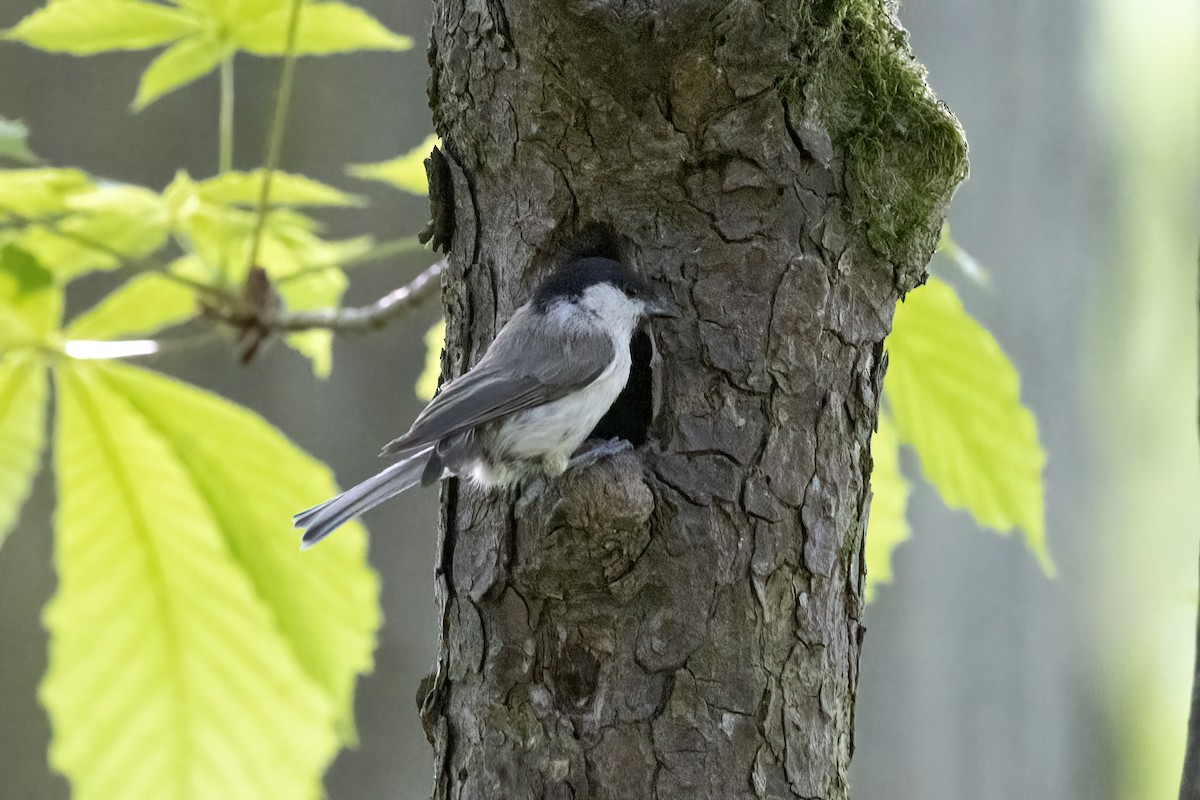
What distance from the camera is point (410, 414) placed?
114 inches

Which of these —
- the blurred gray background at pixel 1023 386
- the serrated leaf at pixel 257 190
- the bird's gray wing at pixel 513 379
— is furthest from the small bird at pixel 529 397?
the blurred gray background at pixel 1023 386

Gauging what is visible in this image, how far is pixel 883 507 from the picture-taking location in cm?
118

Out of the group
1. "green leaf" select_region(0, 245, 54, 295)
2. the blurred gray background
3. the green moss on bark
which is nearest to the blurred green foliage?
"green leaf" select_region(0, 245, 54, 295)

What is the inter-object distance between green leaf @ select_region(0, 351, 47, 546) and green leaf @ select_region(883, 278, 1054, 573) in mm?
860

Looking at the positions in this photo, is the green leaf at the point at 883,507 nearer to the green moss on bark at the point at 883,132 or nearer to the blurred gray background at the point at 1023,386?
the green moss on bark at the point at 883,132

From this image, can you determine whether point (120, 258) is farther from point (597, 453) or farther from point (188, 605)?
point (597, 453)

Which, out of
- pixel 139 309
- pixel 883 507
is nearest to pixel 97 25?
pixel 139 309

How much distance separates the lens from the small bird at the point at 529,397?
1029 mm

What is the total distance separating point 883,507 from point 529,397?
1.37 ft

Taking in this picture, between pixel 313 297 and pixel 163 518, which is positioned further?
pixel 313 297

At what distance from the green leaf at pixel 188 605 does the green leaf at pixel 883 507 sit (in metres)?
0.54

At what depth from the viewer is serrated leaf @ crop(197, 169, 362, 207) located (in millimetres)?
1170

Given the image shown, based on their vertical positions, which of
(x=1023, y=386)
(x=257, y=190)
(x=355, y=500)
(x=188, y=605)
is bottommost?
(x=188, y=605)

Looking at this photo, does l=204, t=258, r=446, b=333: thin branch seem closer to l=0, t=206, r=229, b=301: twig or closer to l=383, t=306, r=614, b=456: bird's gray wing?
l=0, t=206, r=229, b=301: twig
